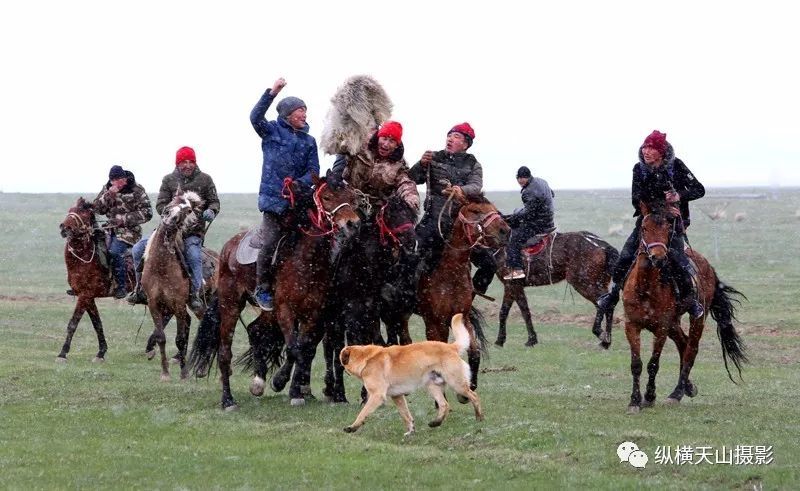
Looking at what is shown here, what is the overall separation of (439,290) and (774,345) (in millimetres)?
11529

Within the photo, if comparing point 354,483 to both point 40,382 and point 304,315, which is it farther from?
point 40,382

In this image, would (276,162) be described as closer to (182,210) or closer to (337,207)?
(337,207)

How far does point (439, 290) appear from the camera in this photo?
12.4 meters

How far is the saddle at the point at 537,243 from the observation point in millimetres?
22797

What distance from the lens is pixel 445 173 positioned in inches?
507

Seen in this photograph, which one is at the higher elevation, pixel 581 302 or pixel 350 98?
pixel 350 98

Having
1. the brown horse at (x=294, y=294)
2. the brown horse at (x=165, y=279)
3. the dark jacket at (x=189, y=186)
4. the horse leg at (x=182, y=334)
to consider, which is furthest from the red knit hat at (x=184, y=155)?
the brown horse at (x=294, y=294)

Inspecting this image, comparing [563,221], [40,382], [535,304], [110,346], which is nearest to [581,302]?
[535,304]

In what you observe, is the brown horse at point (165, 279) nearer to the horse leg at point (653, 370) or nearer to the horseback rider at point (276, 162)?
the horseback rider at point (276, 162)

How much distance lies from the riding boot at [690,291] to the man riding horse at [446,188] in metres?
2.13

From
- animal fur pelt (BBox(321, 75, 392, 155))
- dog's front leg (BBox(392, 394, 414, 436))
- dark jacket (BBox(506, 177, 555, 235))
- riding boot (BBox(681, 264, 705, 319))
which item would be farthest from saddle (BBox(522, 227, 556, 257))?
dog's front leg (BBox(392, 394, 414, 436))

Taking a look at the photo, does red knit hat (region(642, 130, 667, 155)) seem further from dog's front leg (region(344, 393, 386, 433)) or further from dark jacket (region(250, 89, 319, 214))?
dog's front leg (region(344, 393, 386, 433))

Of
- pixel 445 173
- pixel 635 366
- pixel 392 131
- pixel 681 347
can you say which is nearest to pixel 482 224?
pixel 445 173

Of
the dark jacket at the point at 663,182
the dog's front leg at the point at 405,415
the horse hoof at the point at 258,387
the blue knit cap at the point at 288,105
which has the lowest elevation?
the horse hoof at the point at 258,387
